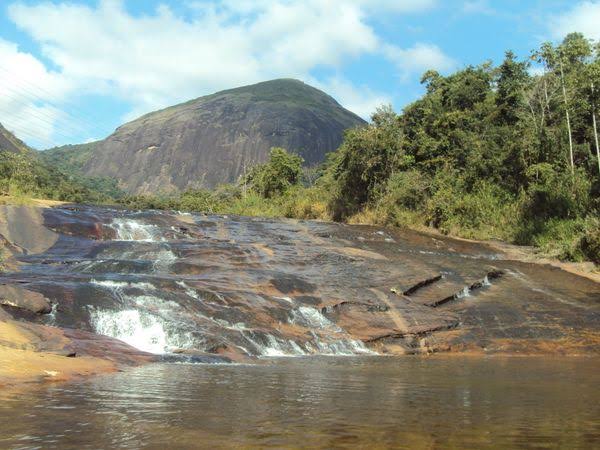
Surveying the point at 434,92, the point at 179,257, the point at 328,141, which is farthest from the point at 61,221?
the point at 328,141

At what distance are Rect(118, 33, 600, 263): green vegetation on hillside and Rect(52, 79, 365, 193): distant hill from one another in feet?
333

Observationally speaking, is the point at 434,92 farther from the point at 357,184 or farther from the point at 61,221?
the point at 61,221

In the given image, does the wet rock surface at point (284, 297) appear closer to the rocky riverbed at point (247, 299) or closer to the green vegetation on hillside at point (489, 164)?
the rocky riverbed at point (247, 299)

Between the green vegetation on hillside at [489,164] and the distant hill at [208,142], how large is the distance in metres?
102

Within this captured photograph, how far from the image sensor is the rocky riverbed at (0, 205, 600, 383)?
9.42 meters

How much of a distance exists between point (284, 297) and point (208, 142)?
139m

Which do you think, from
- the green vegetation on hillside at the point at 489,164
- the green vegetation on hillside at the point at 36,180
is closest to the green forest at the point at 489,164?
the green vegetation on hillside at the point at 489,164

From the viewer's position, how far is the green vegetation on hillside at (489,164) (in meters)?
25.6

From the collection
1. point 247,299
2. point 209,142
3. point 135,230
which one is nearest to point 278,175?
point 135,230

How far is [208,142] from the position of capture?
147625mm

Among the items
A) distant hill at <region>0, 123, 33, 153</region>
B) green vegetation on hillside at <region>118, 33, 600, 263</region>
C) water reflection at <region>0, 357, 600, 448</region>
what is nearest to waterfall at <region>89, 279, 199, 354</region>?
water reflection at <region>0, 357, 600, 448</region>

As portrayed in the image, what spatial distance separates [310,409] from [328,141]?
149 metres

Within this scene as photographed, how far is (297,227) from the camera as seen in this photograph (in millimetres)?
23938

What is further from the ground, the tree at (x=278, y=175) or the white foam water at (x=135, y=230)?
the tree at (x=278, y=175)
